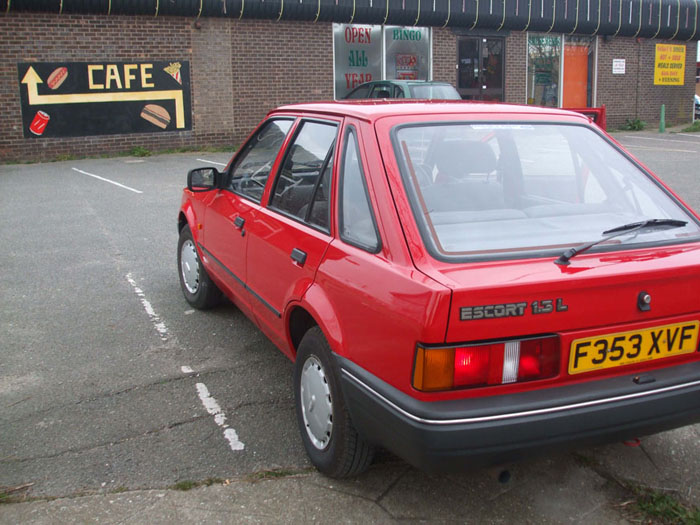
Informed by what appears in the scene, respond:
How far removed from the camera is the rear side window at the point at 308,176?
3286 millimetres

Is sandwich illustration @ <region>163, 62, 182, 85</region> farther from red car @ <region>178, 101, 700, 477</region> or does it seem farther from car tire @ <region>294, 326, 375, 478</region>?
car tire @ <region>294, 326, 375, 478</region>

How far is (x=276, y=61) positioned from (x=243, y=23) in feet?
4.15

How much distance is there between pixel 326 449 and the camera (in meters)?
3.05

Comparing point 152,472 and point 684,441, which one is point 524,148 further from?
point 152,472

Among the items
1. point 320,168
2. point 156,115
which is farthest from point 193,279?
point 156,115

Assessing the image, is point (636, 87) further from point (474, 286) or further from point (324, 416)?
point (474, 286)

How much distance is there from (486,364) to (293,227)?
1348 mm

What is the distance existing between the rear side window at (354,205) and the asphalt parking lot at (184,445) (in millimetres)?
1006

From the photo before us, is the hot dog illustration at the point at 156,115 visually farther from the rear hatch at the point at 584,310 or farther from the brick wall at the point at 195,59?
the rear hatch at the point at 584,310

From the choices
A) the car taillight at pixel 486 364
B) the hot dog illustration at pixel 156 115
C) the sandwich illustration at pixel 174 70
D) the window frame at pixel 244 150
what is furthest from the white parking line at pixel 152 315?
the sandwich illustration at pixel 174 70

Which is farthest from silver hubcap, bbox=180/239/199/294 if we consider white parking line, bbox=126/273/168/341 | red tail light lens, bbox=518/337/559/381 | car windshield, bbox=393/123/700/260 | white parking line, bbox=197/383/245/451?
red tail light lens, bbox=518/337/559/381

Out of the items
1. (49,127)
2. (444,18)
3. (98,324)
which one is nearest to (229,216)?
(98,324)

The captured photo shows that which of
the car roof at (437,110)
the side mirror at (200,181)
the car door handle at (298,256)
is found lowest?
the car door handle at (298,256)

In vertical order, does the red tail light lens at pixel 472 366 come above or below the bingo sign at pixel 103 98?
below
